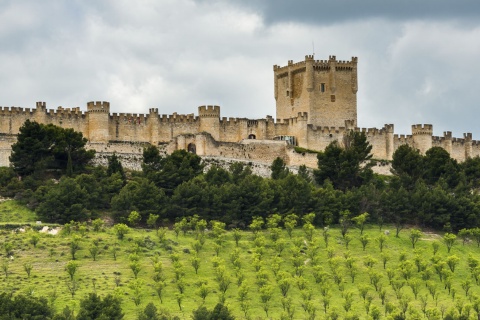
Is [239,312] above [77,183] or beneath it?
beneath

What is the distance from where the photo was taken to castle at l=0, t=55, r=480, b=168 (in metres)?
90.8

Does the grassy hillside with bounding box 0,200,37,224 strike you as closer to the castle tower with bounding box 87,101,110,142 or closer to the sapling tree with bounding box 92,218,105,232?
the sapling tree with bounding box 92,218,105,232

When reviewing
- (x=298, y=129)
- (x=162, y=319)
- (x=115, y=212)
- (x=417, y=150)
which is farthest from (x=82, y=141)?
(x=162, y=319)

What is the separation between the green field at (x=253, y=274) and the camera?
6531cm

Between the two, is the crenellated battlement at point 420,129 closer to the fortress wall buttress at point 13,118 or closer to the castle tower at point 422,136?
the castle tower at point 422,136

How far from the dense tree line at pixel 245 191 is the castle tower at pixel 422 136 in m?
7.25

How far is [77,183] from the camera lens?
261 ft

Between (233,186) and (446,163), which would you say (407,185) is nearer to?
(446,163)

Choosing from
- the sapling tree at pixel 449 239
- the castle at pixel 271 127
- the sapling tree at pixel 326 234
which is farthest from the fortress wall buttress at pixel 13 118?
the sapling tree at pixel 449 239

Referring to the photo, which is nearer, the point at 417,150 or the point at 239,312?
the point at 239,312

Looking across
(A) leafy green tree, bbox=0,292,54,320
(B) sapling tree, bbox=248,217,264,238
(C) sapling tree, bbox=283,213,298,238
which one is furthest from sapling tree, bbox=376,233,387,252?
(A) leafy green tree, bbox=0,292,54,320

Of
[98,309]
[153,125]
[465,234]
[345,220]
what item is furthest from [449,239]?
[98,309]

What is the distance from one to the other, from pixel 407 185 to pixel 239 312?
28.2 metres

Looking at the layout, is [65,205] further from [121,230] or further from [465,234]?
[465,234]
